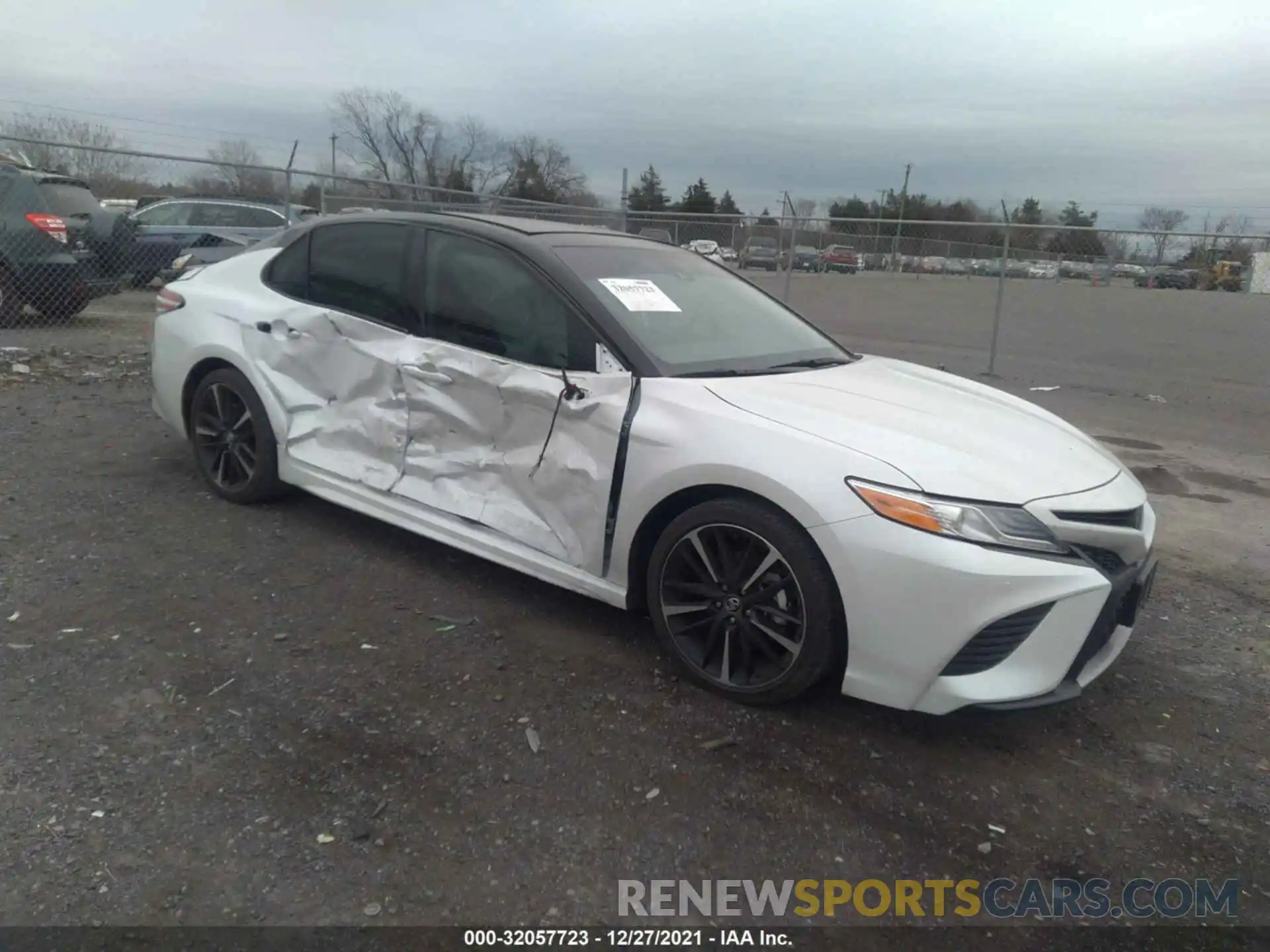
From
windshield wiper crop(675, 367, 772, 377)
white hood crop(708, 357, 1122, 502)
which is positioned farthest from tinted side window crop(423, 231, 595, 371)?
white hood crop(708, 357, 1122, 502)

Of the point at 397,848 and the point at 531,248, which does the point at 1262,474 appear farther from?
the point at 397,848

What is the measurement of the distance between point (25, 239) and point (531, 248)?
8880 mm

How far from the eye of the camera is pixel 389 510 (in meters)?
4.20

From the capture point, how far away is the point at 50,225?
33.6 feet

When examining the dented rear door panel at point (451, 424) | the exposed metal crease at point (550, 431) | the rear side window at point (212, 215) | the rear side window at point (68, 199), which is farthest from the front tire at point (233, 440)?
the rear side window at point (212, 215)

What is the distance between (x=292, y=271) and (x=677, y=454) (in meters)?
2.54

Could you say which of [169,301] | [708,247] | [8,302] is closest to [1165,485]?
[169,301]

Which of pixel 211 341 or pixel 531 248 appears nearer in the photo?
pixel 531 248

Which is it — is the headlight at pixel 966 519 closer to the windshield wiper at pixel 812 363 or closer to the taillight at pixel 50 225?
the windshield wiper at pixel 812 363

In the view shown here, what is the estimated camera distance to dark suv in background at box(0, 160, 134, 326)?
33.0ft

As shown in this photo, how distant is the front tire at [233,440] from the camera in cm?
471

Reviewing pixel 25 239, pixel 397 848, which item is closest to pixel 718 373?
pixel 397 848

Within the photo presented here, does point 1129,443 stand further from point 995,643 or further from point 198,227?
point 198,227

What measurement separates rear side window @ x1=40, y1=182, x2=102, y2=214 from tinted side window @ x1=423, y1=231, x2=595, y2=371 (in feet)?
28.6
